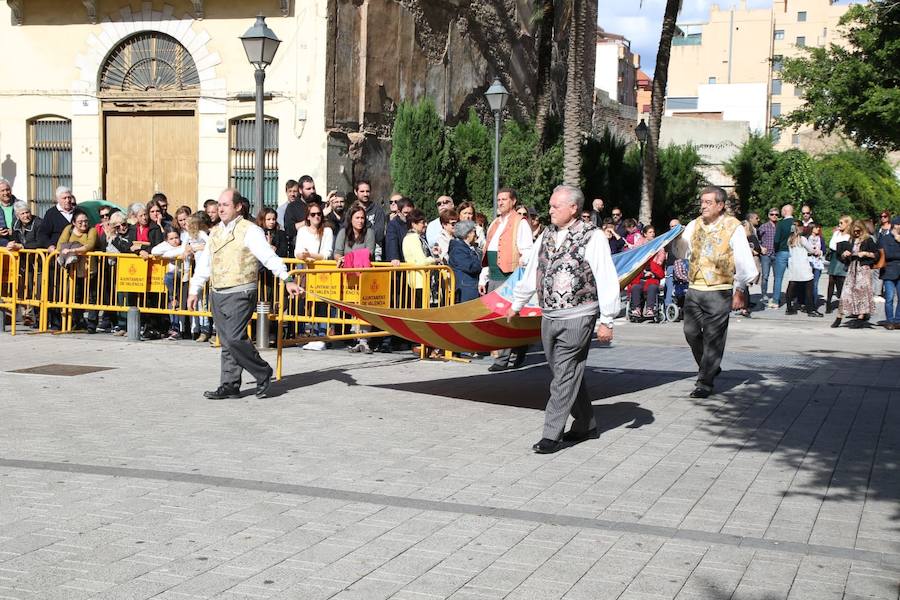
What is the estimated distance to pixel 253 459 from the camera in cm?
749

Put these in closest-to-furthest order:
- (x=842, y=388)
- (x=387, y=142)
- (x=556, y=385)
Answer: (x=556, y=385), (x=842, y=388), (x=387, y=142)

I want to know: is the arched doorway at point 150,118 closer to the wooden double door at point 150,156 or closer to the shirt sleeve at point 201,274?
the wooden double door at point 150,156

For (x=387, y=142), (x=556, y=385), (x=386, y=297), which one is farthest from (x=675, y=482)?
(x=387, y=142)

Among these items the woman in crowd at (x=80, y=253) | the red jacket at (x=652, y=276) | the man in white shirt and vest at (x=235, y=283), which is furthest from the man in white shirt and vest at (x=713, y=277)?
the red jacket at (x=652, y=276)

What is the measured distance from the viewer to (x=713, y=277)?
10195 millimetres

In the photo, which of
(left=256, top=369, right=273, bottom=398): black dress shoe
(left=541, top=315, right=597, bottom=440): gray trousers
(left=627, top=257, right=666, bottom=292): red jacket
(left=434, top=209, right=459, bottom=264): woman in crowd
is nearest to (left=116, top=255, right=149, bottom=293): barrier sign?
(left=434, top=209, right=459, bottom=264): woman in crowd

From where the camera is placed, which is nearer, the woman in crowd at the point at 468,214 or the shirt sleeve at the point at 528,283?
the shirt sleeve at the point at 528,283

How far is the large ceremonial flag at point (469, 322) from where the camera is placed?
9367mm

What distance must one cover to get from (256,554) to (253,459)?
7.18 ft

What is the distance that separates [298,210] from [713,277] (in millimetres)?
6905

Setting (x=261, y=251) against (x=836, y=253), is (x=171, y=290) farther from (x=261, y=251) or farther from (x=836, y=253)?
(x=836, y=253)

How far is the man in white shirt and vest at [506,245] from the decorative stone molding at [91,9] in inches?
511

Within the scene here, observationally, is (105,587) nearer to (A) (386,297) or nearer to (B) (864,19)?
(A) (386,297)

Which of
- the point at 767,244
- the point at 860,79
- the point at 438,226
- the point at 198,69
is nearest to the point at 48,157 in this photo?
the point at 198,69
